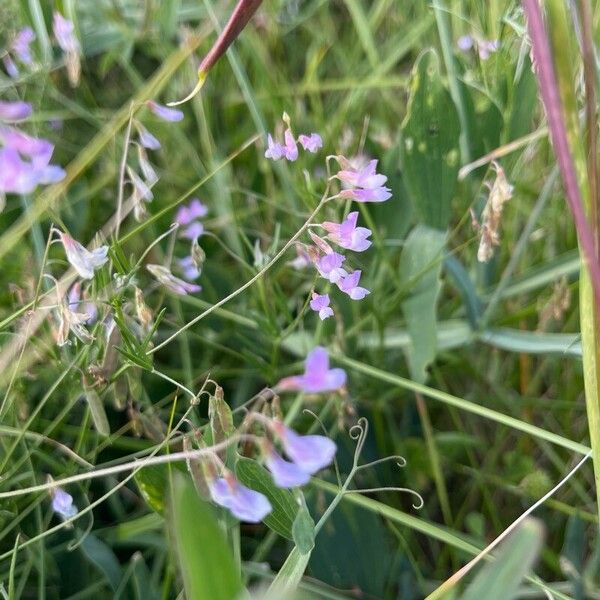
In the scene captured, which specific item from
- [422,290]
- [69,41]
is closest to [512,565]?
[422,290]

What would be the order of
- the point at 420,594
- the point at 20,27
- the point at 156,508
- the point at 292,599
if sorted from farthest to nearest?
1. the point at 20,27
2. the point at 420,594
3. the point at 156,508
4. the point at 292,599

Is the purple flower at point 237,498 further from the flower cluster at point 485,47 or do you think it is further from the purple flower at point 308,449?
the flower cluster at point 485,47

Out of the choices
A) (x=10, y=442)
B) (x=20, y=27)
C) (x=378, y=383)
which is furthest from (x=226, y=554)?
(x=20, y=27)

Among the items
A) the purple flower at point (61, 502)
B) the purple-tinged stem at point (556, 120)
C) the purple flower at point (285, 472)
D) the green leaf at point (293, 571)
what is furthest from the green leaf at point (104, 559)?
the purple-tinged stem at point (556, 120)

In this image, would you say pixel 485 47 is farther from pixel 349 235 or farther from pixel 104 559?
pixel 104 559

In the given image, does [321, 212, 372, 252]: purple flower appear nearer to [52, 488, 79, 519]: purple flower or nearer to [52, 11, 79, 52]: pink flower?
[52, 488, 79, 519]: purple flower

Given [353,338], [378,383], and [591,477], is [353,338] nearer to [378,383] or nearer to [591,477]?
[378,383]
